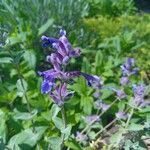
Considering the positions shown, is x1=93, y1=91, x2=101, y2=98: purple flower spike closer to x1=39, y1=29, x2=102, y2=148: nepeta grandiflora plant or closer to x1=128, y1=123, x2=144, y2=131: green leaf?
x1=128, y1=123, x2=144, y2=131: green leaf

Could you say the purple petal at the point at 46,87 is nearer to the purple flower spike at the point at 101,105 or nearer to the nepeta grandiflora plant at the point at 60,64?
the nepeta grandiflora plant at the point at 60,64

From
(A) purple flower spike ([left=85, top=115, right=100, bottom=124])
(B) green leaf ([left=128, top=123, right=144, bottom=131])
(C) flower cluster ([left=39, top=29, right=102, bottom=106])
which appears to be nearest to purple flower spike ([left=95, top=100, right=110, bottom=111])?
(A) purple flower spike ([left=85, top=115, right=100, bottom=124])

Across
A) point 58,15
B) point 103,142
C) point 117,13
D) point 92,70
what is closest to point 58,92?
point 103,142

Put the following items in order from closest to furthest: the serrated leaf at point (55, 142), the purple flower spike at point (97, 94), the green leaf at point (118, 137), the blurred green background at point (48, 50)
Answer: the serrated leaf at point (55, 142)
the green leaf at point (118, 137)
the blurred green background at point (48, 50)
the purple flower spike at point (97, 94)

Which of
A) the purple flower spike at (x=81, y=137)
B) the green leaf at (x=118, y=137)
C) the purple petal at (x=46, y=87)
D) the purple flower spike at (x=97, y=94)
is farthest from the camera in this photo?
the purple flower spike at (x=97, y=94)

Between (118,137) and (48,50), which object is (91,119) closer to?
(118,137)

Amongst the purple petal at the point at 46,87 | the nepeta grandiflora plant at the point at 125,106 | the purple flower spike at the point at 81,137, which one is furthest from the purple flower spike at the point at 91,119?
the purple petal at the point at 46,87

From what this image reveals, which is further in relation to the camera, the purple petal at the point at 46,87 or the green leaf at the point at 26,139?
the green leaf at the point at 26,139

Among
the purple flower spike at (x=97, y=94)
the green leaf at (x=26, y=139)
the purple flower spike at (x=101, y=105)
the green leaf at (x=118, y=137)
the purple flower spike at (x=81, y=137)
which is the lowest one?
the purple flower spike at (x=81, y=137)

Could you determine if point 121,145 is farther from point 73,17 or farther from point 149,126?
point 73,17

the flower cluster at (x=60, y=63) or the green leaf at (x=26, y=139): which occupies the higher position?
the flower cluster at (x=60, y=63)
